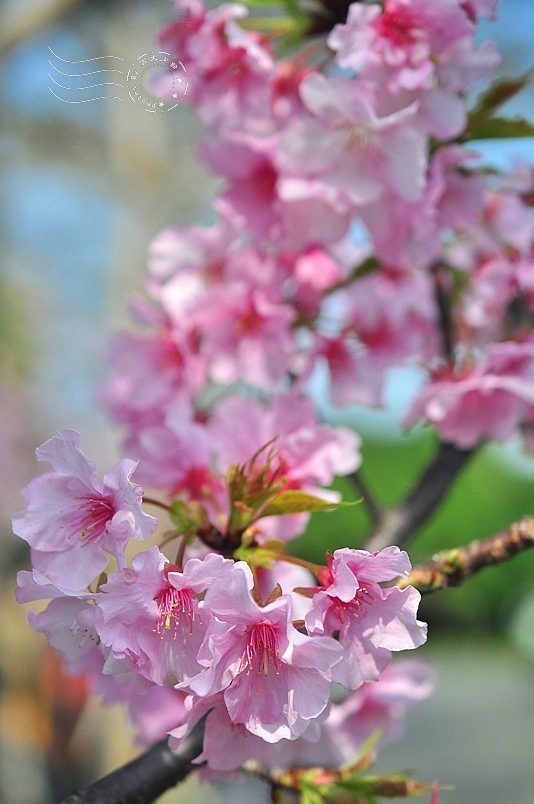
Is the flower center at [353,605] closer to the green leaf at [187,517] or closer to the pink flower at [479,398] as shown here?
the green leaf at [187,517]

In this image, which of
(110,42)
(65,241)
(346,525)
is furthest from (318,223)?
(346,525)

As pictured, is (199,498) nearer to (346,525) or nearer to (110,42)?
(110,42)

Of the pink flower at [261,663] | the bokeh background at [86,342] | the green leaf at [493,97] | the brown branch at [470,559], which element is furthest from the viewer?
the bokeh background at [86,342]

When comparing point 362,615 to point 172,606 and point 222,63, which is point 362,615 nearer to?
point 172,606

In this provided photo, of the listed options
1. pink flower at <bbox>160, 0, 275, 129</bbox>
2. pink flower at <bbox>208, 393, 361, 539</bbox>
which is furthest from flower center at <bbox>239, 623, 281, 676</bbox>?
pink flower at <bbox>160, 0, 275, 129</bbox>

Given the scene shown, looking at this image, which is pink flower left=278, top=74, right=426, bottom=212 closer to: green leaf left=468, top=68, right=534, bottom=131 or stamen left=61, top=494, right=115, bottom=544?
green leaf left=468, top=68, right=534, bottom=131

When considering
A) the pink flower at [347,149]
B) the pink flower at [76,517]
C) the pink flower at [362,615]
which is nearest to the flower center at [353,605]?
the pink flower at [362,615]

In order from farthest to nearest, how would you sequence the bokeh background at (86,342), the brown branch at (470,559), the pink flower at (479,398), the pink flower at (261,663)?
1. the bokeh background at (86,342)
2. the pink flower at (479,398)
3. the brown branch at (470,559)
4. the pink flower at (261,663)
